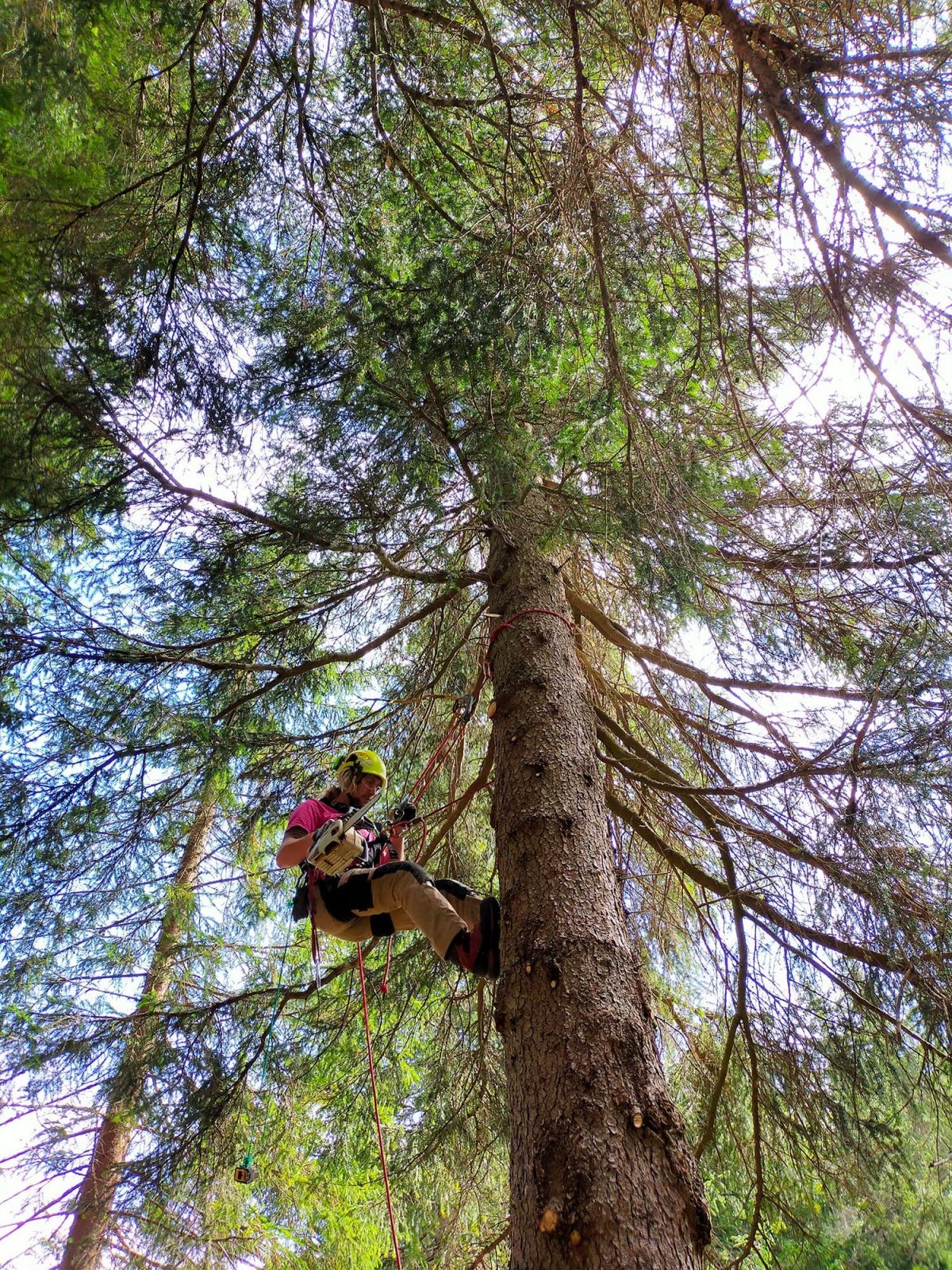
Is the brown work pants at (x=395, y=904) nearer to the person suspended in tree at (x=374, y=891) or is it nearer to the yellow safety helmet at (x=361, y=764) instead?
the person suspended in tree at (x=374, y=891)

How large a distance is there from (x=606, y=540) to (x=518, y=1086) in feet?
7.93

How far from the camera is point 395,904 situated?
3311mm

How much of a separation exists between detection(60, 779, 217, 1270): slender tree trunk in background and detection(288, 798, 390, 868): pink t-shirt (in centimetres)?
107

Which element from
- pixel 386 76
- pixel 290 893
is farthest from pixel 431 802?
pixel 386 76

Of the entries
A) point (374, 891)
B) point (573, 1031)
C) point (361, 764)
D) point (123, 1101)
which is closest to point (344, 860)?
point (374, 891)

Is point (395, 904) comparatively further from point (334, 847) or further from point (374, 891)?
point (334, 847)

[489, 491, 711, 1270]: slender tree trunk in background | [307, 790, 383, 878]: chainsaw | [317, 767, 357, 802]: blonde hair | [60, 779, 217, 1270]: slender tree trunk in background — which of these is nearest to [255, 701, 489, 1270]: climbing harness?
[307, 790, 383, 878]: chainsaw

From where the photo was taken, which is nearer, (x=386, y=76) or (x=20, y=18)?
(x=20, y=18)

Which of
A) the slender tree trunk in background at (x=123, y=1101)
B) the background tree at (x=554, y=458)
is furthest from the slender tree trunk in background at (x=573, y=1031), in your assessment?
the slender tree trunk in background at (x=123, y=1101)

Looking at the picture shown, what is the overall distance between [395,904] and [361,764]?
60 centimetres

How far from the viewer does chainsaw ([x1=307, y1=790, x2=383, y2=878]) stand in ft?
9.69

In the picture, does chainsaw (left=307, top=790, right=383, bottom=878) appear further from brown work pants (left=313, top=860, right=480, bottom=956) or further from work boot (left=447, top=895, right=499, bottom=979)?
work boot (left=447, top=895, right=499, bottom=979)

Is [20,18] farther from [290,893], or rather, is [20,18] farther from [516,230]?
[290,893]

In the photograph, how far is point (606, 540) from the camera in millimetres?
3875
